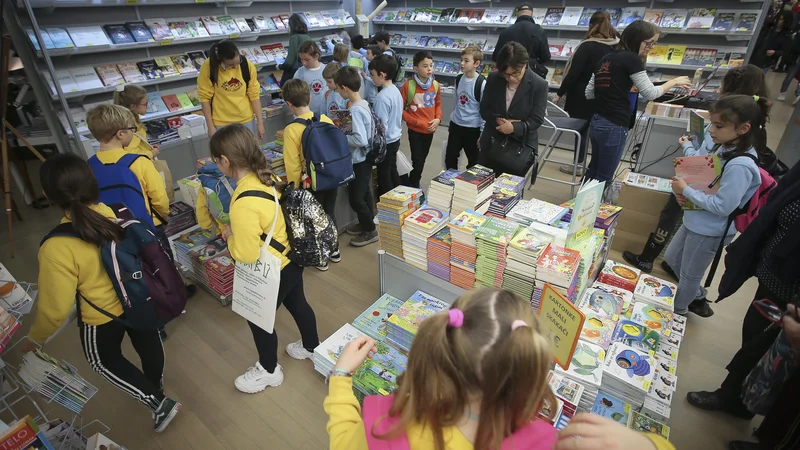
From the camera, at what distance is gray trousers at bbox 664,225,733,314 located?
2521mm

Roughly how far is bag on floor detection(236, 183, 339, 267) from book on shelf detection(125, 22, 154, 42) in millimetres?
4206

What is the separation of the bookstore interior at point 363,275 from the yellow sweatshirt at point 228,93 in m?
0.50

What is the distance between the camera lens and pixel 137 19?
16.3 feet

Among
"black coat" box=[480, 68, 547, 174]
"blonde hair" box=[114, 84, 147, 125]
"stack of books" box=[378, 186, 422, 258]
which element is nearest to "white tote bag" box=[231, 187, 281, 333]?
"stack of books" box=[378, 186, 422, 258]


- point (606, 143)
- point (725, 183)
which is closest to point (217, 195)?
point (725, 183)

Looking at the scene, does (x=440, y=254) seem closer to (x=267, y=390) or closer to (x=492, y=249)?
(x=492, y=249)

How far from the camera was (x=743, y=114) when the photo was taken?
2.20 meters

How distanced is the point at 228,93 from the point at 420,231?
2757 millimetres

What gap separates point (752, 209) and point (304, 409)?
283cm

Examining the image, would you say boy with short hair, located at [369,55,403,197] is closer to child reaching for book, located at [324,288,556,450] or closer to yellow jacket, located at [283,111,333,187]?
yellow jacket, located at [283,111,333,187]

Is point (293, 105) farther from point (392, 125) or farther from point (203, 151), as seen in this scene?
point (203, 151)

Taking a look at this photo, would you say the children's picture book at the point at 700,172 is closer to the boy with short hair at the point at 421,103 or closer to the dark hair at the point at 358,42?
the boy with short hair at the point at 421,103

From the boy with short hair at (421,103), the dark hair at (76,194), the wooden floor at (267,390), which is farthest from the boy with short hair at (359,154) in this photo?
the dark hair at (76,194)

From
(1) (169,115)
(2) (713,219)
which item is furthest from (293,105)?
(1) (169,115)
